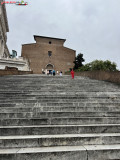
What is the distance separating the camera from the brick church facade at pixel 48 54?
36.1m

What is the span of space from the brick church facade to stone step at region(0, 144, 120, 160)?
3309 centimetres

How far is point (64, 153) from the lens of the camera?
2.53m

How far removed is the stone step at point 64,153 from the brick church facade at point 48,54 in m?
33.1

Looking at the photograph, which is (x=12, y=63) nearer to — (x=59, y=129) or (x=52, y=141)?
(x=59, y=129)

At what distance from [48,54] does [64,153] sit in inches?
1444

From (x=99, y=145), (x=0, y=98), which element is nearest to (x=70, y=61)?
(x=0, y=98)

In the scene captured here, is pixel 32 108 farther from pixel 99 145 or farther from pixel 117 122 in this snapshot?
pixel 117 122

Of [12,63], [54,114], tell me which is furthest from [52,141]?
[12,63]

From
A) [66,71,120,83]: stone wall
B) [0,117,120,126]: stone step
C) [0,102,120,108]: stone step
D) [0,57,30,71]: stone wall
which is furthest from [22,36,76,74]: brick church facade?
[0,117,120,126]: stone step

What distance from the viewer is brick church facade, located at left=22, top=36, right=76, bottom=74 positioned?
3606 cm

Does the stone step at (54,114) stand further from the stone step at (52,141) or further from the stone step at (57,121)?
the stone step at (52,141)

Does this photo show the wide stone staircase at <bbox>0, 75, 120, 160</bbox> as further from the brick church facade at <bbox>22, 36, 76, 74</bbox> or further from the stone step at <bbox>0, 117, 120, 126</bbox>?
the brick church facade at <bbox>22, 36, 76, 74</bbox>

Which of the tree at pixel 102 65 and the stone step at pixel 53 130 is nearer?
the stone step at pixel 53 130

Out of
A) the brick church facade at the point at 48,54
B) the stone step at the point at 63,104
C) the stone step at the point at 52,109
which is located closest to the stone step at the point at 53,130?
the stone step at the point at 52,109
